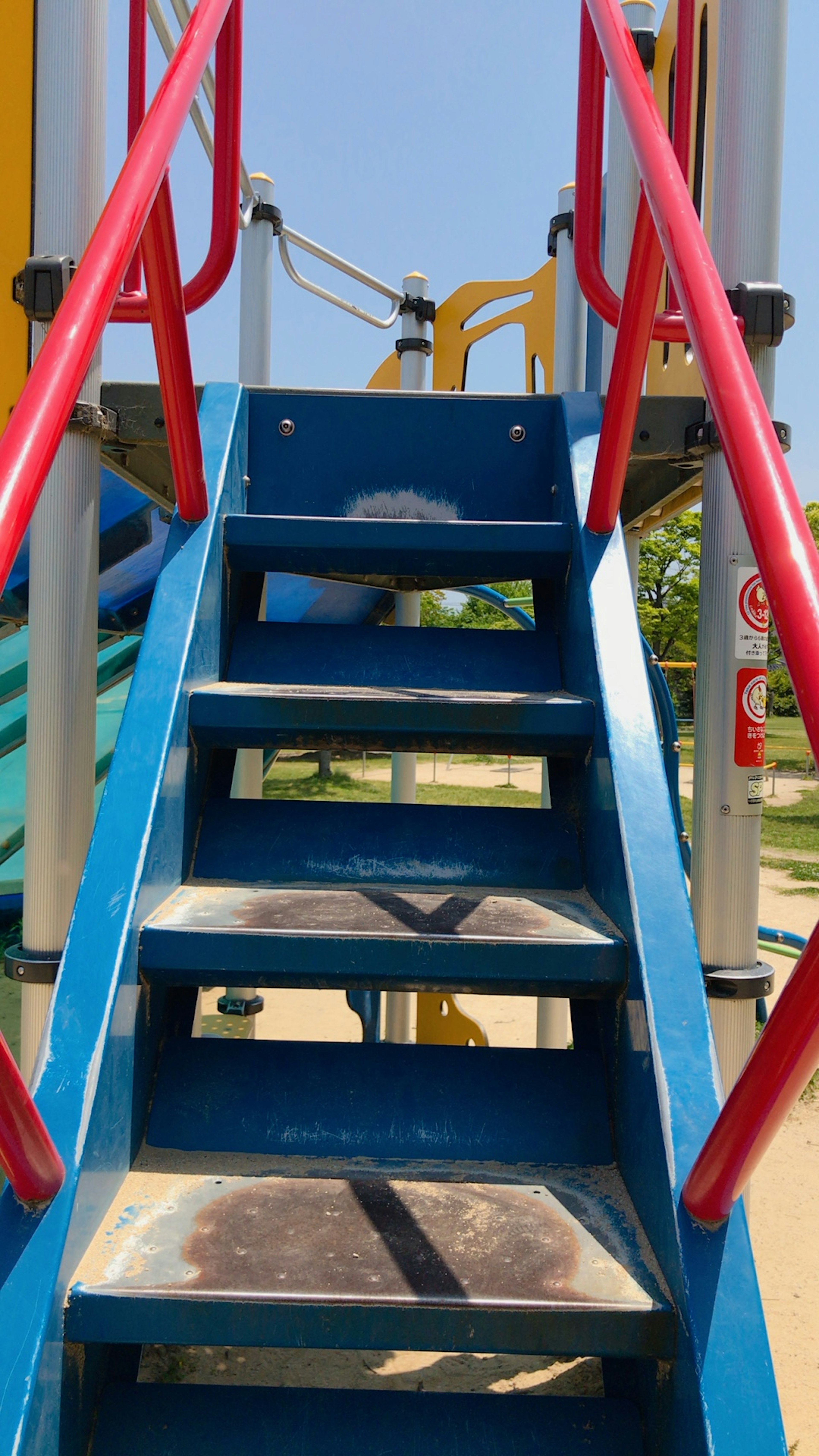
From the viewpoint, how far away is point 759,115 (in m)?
1.82

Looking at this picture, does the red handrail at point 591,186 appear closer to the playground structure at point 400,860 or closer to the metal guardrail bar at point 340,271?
the playground structure at point 400,860

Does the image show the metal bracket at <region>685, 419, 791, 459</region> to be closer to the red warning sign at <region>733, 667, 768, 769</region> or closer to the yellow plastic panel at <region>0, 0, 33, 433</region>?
the red warning sign at <region>733, 667, 768, 769</region>

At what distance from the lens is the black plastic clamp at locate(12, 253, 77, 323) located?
173 centimetres

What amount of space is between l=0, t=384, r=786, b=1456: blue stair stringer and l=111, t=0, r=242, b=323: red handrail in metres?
0.38

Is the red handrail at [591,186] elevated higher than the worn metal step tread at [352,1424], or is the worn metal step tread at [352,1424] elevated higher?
the red handrail at [591,186]

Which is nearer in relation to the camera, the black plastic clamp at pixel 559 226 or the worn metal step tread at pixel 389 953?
the worn metal step tread at pixel 389 953

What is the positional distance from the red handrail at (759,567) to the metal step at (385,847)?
60cm

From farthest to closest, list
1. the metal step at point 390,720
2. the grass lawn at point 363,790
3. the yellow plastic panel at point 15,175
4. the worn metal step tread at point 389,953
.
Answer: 1. the grass lawn at point 363,790
2. the yellow plastic panel at point 15,175
3. the metal step at point 390,720
4. the worn metal step tread at point 389,953

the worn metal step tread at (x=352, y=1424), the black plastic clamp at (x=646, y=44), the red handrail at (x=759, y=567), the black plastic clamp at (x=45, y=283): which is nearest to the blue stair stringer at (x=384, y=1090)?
the worn metal step tread at (x=352, y=1424)

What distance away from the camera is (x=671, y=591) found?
107 feet

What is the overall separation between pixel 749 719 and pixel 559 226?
9.96 ft

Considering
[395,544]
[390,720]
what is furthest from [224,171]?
[390,720]

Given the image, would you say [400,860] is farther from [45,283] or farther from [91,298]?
[45,283]

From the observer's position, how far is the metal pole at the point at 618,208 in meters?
2.71
